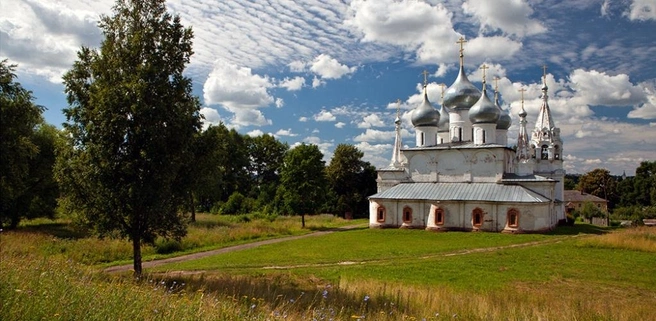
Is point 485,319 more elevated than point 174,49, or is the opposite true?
point 174,49

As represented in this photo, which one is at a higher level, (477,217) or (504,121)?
(504,121)

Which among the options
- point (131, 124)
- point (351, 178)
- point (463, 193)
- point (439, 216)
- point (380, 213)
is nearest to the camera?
point (131, 124)

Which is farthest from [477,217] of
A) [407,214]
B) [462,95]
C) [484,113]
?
[462,95]

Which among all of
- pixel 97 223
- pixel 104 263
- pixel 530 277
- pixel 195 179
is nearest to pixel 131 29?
pixel 195 179

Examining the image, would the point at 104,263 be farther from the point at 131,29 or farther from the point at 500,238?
the point at 500,238

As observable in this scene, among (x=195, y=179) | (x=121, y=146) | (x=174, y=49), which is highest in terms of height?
(x=174, y=49)

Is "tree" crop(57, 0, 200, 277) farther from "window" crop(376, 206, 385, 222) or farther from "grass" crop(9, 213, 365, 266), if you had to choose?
"window" crop(376, 206, 385, 222)

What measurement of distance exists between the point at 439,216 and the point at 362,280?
75.4ft

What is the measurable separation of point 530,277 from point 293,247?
13470 mm

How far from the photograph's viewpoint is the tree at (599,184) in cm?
Answer: 7669

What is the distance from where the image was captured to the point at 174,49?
1398 centimetres

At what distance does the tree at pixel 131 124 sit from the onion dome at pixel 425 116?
2992 cm

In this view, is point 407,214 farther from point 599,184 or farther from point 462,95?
point 599,184

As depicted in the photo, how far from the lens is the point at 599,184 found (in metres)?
79.7
